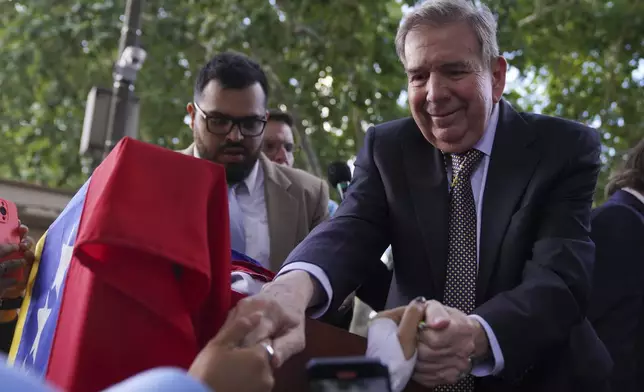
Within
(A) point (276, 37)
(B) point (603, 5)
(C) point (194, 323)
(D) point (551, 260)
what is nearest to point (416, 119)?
(D) point (551, 260)

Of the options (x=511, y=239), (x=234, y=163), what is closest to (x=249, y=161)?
(x=234, y=163)

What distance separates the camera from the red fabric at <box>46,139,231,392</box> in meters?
1.42

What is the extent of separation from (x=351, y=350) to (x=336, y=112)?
8.60 meters

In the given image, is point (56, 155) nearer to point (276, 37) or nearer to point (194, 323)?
point (276, 37)

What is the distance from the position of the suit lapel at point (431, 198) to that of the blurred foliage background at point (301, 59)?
6.64 m

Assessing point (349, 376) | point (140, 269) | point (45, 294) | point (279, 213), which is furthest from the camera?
point (279, 213)

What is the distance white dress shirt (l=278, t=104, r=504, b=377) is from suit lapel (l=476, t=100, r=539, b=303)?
2 centimetres

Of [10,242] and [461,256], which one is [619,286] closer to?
[461,256]

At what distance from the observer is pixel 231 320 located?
1.44 metres

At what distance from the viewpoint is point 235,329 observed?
1380mm

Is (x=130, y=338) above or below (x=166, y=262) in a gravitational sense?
below

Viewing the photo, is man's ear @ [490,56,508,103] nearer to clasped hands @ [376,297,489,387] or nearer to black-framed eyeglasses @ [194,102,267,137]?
clasped hands @ [376,297,489,387]

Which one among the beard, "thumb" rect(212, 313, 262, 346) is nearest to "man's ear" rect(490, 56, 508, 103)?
"thumb" rect(212, 313, 262, 346)

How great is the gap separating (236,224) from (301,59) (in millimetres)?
6614
